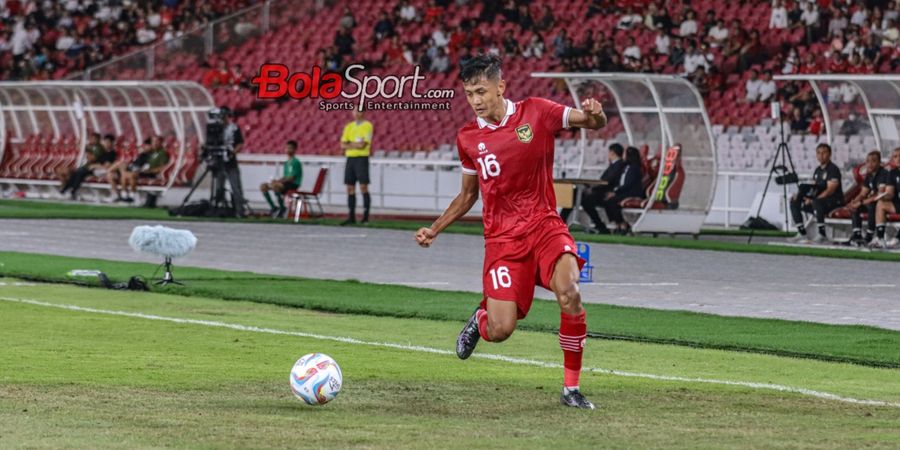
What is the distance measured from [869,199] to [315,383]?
18.4 m

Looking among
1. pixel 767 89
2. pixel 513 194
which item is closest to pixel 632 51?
pixel 767 89

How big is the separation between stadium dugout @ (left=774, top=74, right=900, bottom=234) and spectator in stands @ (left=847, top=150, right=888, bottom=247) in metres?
0.29

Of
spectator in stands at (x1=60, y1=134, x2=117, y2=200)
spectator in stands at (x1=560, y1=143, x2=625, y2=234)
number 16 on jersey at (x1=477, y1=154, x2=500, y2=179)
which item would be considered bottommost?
spectator in stands at (x1=60, y1=134, x2=117, y2=200)

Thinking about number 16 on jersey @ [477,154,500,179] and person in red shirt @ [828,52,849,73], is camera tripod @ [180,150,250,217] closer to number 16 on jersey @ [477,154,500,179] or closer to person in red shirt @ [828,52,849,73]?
person in red shirt @ [828,52,849,73]

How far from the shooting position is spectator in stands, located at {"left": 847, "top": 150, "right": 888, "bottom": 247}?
86.2ft

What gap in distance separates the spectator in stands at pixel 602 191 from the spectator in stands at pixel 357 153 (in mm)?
3954

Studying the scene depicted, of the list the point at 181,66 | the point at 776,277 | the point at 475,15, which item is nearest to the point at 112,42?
the point at 181,66

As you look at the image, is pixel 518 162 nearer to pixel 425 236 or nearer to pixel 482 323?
pixel 425 236

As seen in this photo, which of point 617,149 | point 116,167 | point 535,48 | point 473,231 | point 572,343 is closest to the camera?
point 572,343

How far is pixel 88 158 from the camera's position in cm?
4128

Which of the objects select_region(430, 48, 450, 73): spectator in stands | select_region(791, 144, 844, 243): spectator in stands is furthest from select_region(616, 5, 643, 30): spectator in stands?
select_region(791, 144, 844, 243): spectator in stands

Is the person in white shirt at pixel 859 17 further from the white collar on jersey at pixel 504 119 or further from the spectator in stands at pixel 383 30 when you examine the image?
the white collar on jersey at pixel 504 119

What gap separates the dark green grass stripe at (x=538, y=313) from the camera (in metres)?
13.7

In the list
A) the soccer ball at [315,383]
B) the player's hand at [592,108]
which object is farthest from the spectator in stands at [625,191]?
the soccer ball at [315,383]
